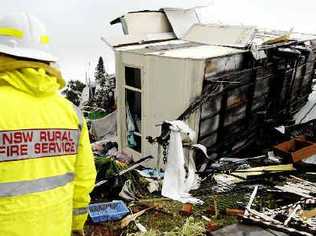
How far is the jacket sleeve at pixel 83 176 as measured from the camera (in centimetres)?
241

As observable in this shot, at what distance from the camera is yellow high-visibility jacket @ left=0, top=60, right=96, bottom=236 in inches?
79.0

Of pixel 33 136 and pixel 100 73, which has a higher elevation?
pixel 33 136

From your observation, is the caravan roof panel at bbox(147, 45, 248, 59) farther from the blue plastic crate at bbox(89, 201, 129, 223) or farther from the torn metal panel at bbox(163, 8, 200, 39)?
the blue plastic crate at bbox(89, 201, 129, 223)

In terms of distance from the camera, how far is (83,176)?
246 cm

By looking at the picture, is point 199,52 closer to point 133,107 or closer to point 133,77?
point 133,77

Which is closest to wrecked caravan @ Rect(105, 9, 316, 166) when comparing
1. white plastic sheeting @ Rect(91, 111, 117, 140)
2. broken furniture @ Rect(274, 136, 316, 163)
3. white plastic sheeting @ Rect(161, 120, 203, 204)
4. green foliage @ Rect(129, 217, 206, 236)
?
white plastic sheeting @ Rect(161, 120, 203, 204)

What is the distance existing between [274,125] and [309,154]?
2771 millimetres

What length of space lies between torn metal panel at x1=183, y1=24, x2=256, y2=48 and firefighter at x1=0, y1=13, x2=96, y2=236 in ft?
19.6

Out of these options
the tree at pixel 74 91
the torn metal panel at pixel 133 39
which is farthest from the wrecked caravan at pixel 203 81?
the tree at pixel 74 91

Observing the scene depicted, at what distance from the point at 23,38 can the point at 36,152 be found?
669 mm

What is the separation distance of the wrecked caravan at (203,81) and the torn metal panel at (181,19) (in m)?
0.02

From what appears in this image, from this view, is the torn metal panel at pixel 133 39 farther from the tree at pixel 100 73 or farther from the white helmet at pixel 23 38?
the white helmet at pixel 23 38

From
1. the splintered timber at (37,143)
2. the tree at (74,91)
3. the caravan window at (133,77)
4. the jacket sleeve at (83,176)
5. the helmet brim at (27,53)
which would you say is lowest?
the tree at (74,91)

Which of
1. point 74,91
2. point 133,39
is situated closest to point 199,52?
point 133,39
